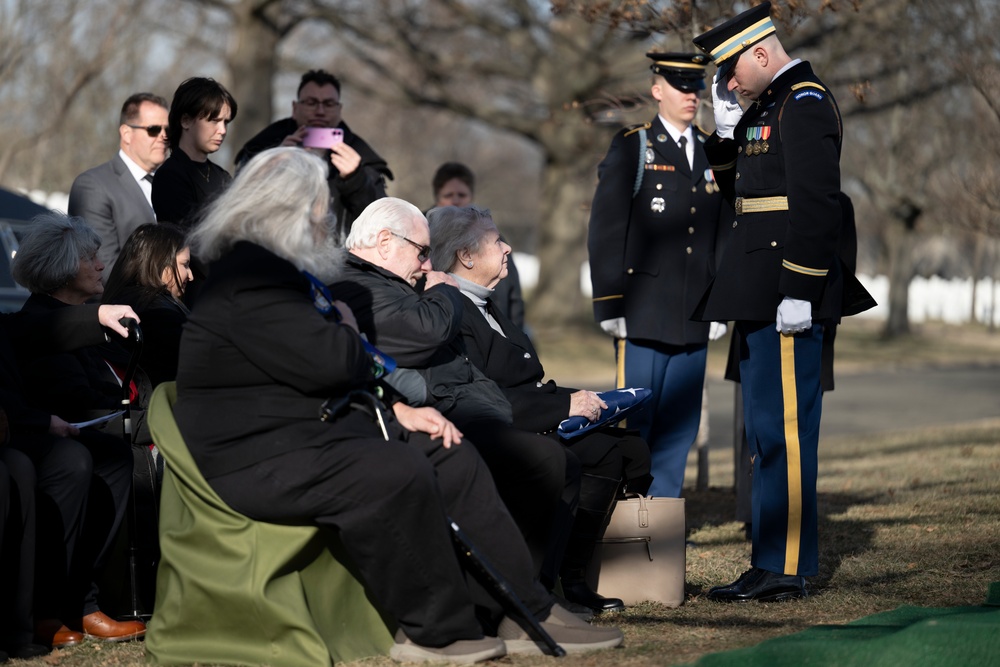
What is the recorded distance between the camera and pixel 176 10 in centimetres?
2419

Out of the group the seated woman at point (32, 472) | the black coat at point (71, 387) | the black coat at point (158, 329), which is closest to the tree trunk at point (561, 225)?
the black coat at point (158, 329)

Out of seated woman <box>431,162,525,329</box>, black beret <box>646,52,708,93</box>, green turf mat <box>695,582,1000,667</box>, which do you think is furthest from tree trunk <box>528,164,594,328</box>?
green turf mat <box>695,582,1000,667</box>

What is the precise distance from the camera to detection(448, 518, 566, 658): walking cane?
4371 mm

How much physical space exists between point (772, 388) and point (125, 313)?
2.52 meters

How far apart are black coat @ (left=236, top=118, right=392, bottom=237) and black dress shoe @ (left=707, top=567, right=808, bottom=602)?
2.55 meters

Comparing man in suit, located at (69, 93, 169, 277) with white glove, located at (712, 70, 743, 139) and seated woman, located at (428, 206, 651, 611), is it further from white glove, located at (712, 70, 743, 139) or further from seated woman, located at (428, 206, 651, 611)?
white glove, located at (712, 70, 743, 139)

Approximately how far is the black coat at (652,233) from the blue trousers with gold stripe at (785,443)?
127cm

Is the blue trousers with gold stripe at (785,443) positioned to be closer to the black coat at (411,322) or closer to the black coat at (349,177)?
the black coat at (411,322)

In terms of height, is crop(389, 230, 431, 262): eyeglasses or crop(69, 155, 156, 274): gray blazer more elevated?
crop(69, 155, 156, 274): gray blazer

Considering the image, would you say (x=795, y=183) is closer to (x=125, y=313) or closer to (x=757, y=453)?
(x=757, y=453)

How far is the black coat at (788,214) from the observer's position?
17.2 feet

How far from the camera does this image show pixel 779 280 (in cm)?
541

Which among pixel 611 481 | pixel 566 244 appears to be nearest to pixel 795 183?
pixel 611 481

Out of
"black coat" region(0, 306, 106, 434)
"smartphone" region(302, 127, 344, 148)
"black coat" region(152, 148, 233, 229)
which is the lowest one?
"black coat" region(0, 306, 106, 434)
